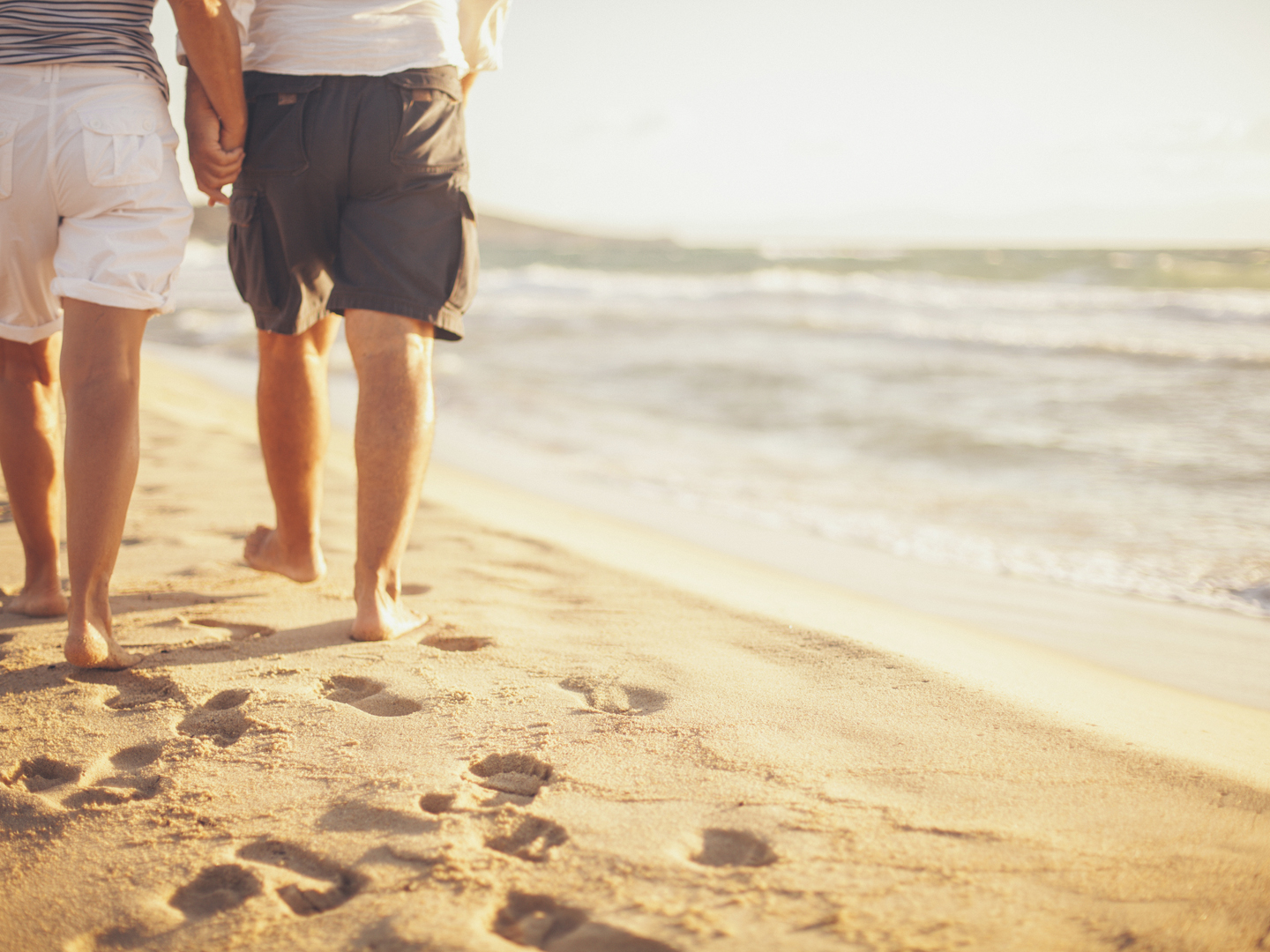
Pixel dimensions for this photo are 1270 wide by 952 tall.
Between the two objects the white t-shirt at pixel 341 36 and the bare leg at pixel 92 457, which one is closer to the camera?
the bare leg at pixel 92 457

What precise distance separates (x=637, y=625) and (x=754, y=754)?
0.60 metres

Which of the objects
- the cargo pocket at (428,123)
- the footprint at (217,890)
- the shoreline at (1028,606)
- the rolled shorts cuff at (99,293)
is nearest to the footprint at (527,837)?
the footprint at (217,890)

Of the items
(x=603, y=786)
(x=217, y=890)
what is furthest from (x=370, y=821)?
(x=603, y=786)

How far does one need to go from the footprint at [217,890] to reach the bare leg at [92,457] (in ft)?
2.14

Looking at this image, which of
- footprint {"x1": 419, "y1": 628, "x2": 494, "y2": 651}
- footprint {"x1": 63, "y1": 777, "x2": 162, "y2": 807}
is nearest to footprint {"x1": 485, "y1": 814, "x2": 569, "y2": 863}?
footprint {"x1": 63, "y1": 777, "x2": 162, "y2": 807}

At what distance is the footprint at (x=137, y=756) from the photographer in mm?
1318

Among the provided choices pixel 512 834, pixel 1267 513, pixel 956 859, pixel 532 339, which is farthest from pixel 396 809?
pixel 532 339

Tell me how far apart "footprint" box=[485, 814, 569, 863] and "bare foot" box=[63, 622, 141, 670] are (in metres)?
0.86

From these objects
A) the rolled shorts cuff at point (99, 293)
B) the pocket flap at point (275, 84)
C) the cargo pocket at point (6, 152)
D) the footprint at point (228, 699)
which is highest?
the pocket flap at point (275, 84)

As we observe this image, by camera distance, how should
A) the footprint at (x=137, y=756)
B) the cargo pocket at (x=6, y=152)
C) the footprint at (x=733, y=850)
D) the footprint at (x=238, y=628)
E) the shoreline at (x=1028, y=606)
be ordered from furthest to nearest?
the shoreline at (x=1028, y=606)
the footprint at (x=238, y=628)
the cargo pocket at (x=6, y=152)
the footprint at (x=137, y=756)
the footprint at (x=733, y=850)

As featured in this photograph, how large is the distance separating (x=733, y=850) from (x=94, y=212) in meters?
1.47

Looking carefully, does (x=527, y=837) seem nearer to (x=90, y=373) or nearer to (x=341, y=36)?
(x=90, y=373)

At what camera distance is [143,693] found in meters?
1.53

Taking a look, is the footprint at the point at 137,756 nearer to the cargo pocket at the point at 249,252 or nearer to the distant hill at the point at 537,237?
the cargo pocket at the point at 249,252
